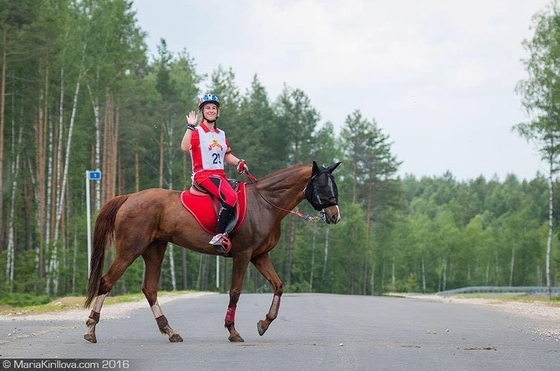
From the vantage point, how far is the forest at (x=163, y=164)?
134 feet

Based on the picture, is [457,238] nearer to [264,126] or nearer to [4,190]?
[264,126]

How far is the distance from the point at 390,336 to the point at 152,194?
3474 millimetres

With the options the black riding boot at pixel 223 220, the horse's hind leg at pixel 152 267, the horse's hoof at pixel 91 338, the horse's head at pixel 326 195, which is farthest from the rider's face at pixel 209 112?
the horse's hoof at pixel 91 338

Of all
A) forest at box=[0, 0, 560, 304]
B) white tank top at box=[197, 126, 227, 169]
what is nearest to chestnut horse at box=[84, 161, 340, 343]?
white tank top at box=[197, 126, 227, 169]

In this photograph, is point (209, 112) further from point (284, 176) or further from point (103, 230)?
point (103, 230)

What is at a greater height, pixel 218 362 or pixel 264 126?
pixel 264 126

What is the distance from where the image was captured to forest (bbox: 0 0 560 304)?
4084 cm

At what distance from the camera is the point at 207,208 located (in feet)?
34.7

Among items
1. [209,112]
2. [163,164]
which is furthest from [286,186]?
[163,164]

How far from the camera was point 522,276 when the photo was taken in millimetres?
103375

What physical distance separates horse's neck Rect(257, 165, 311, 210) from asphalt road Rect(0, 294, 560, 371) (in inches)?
66.8

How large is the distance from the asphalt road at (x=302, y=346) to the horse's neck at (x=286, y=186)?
1697 mm

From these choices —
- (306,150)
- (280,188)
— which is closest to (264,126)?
(306,150)

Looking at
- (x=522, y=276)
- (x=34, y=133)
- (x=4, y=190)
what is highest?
(x=34, y=133)
